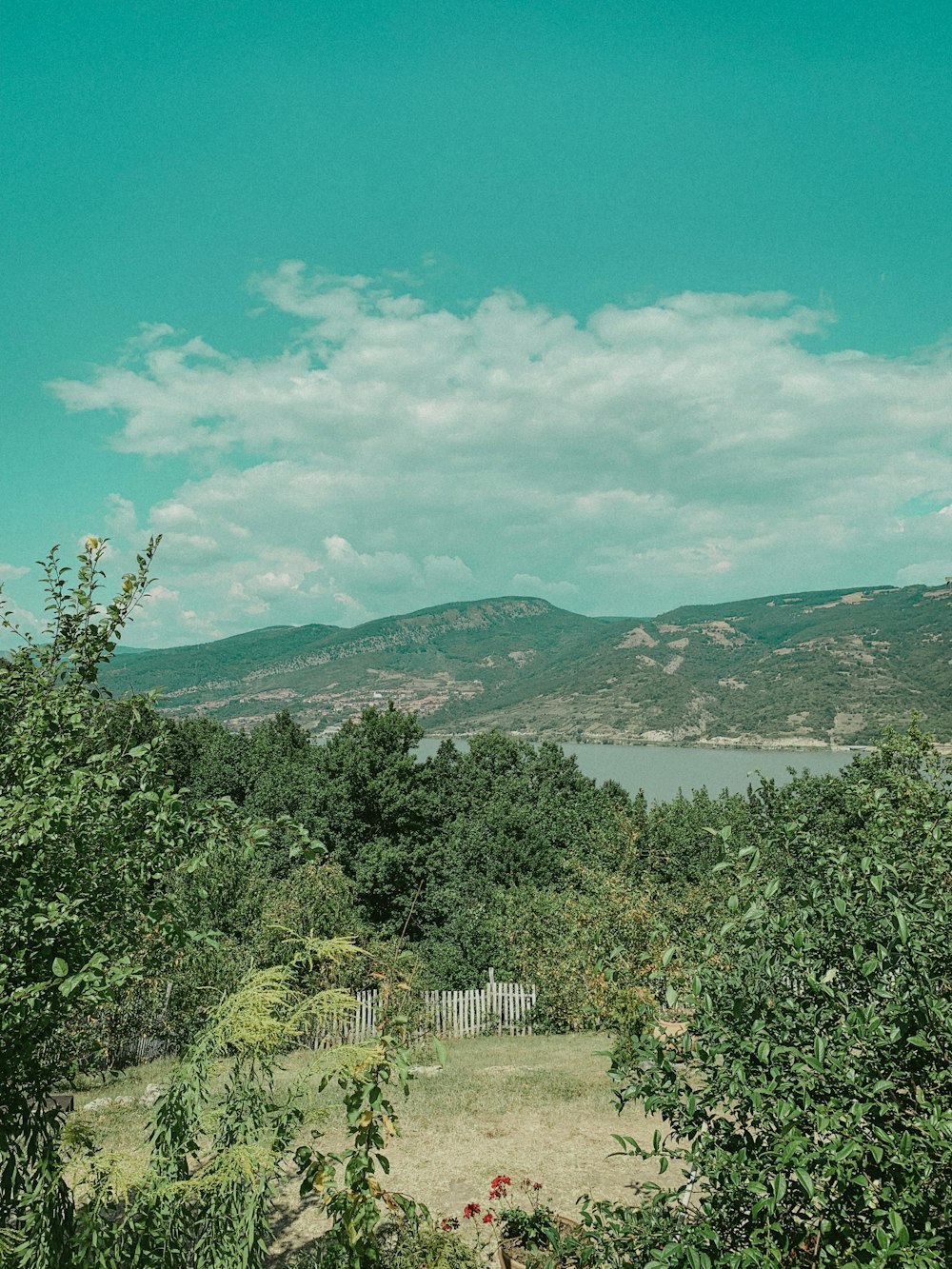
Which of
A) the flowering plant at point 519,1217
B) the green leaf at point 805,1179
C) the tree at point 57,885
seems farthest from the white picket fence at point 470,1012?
the green leaf at point 805,1179

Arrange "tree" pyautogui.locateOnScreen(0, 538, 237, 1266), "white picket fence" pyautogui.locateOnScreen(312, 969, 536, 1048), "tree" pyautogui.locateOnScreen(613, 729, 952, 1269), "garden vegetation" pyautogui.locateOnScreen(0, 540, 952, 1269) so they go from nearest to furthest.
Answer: "tree" pyautogui.locateOnScreen(613, 729, 952, 1269) → "garden vegetation" pyautogui.locateOnScreen(0, 540, 952, 1269) → "tree" pyautogui.locateOnScreen(0, 538, 237, 1266) → "white picket fence" pyautogui.locateOnScreen(312, 969, 536, 1048)

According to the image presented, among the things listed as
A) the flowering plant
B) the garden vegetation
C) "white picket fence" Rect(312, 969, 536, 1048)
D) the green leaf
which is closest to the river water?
"white picket fence" Rect(312, 969, 536, 1048)

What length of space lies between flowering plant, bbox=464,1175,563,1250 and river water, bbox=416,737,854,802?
65.9 m

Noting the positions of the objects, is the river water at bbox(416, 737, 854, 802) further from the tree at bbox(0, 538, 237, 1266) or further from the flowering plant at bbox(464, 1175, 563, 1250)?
the tree at bbox(0, 538, 237, 1266)

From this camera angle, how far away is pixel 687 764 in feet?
393

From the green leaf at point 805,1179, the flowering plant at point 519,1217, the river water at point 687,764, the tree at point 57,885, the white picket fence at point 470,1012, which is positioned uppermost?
the tree at point 57,885

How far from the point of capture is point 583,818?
3819 cm

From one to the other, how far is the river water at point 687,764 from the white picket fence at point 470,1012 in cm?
5468

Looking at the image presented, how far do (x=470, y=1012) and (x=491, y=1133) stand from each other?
899 cm

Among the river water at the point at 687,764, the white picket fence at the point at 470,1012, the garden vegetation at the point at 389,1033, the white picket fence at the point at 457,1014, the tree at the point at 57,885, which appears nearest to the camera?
the garden vegetation at the point at 389,1033

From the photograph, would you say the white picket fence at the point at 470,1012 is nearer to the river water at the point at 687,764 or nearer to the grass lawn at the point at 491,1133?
the grass lawn at the point at 491,1133

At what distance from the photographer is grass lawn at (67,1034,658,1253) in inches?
313

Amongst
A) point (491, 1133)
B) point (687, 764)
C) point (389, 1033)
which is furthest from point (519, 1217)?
point (687, 764)

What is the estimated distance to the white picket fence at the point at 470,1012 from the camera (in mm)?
17234
